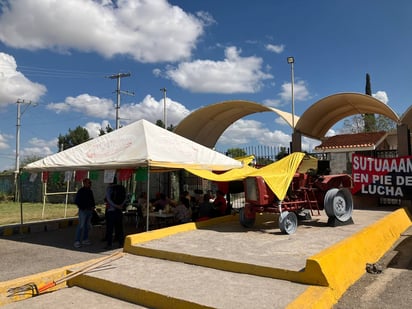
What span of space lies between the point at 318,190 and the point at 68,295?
733 centimetres

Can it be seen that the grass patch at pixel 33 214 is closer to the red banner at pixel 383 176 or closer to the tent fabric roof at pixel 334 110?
the tent fabric roof at pixel 334 110

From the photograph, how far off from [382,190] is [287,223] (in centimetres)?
643

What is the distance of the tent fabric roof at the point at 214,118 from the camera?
17.4m

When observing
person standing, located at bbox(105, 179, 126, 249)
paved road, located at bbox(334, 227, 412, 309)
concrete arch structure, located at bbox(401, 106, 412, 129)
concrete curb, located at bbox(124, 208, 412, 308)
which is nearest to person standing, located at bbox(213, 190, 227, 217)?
concrete curb, located at bbox(124, 208, 412, 308)

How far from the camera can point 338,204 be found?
31.9 ft

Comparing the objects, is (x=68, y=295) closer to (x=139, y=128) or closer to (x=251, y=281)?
(x=251, y=281)

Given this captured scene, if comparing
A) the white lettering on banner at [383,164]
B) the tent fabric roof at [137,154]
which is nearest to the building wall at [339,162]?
the white lettering on banner at [383,164]

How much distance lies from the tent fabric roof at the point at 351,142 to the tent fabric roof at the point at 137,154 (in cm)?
784

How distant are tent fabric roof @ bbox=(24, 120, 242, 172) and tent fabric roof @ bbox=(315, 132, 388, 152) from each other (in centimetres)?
784

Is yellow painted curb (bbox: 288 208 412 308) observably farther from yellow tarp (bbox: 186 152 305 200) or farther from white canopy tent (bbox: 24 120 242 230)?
white canopy tent (bbox: 24 120 242 230)

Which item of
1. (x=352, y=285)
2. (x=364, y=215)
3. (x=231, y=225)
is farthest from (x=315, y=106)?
(x=352, y=285)

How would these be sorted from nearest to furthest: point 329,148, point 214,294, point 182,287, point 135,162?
point 214,294 → point 182,287 → point 135,162 → point 329,148

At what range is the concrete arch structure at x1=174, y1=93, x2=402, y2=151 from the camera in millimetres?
15750

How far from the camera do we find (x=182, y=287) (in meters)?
5.41
